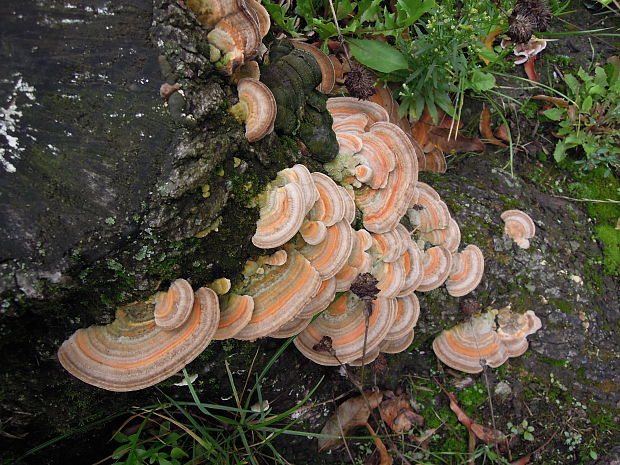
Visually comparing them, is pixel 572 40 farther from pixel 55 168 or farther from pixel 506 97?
pixel 55 168

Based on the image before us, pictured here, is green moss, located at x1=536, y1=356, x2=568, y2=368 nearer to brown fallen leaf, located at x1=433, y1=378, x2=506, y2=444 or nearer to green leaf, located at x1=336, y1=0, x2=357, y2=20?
brown fallen leaf, located at x1=433, y1=378, x2=506, y2=444

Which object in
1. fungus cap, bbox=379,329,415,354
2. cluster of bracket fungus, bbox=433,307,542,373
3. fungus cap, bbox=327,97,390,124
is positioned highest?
fungus cap, bbox=327,97,390,124

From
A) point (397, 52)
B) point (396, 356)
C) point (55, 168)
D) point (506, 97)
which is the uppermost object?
point (55, 168)

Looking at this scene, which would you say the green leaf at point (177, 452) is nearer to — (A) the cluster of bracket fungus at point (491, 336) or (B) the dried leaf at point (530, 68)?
(A) the cluster of bracket fungus at point (491, 336)

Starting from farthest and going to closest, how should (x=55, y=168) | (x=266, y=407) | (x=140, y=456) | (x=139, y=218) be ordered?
(x=266, y=407)
(x=140, y=456)
(x=139, y=218)
(x=55, y=168)

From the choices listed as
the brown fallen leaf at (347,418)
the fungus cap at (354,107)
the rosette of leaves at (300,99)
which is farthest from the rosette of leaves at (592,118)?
the brown fallen leaf at (347,418)

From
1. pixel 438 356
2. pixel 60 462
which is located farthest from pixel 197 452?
pixel 438 356

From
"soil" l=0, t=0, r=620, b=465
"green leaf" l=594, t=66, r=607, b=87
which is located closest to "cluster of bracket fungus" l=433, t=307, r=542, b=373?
"soil" l=0, t=0, r=620, b=465
